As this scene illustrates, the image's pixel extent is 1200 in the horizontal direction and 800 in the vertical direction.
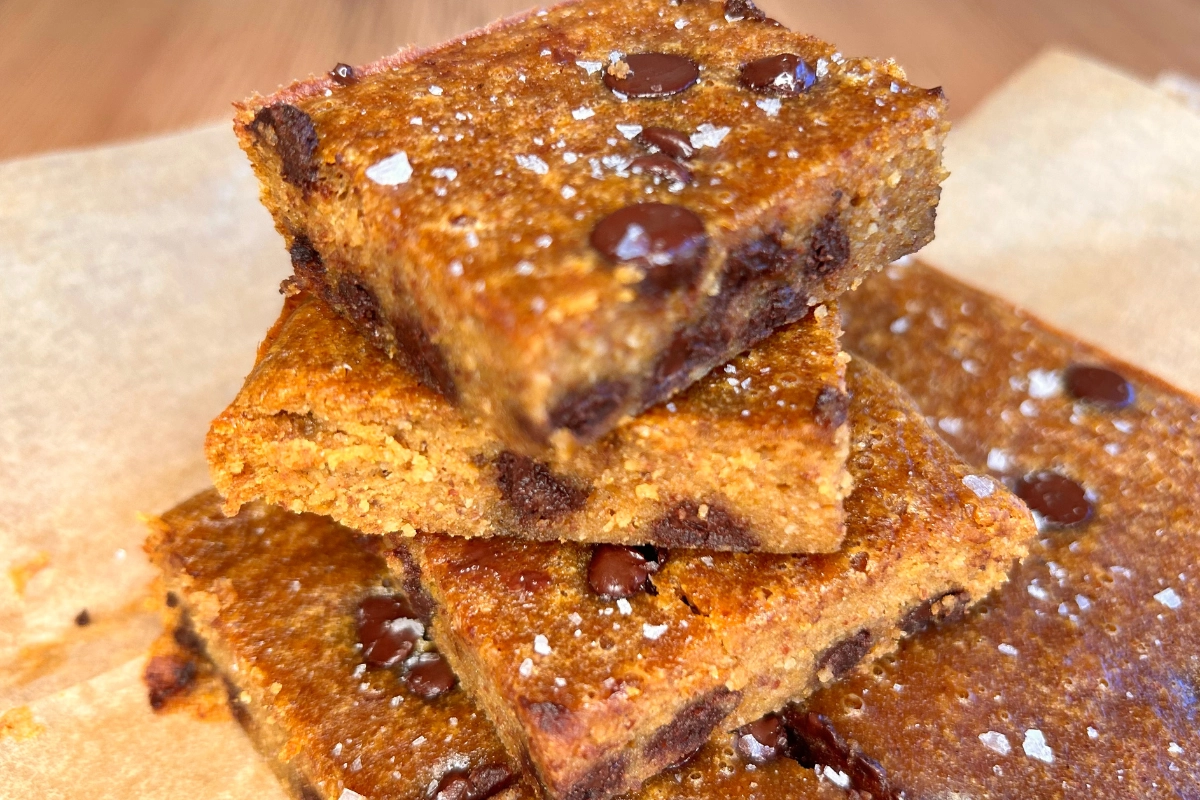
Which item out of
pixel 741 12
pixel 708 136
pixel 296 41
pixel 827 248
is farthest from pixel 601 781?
pixel 296 41

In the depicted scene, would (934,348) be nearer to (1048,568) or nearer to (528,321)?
(1048,568)

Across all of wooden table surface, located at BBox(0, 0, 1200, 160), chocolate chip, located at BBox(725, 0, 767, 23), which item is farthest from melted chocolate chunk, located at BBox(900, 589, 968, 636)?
wooden table surface, located at BBox(0, 0, 1200, 160)

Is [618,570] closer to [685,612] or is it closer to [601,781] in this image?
[685,612]

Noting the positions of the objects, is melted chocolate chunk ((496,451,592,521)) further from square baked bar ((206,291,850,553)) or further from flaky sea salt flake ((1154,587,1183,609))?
flaky sea salt flake ((1154,587,1183,609))

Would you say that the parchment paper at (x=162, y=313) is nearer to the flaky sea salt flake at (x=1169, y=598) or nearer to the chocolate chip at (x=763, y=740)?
the chocolate chip at (x=763, y=740)

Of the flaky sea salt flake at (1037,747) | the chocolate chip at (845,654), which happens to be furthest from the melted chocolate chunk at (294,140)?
the flaky sea salt flake at (1037,747)
